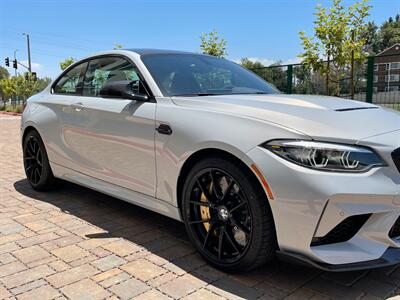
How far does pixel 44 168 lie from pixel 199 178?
267 centimetres

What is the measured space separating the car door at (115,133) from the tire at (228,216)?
1.54 feet

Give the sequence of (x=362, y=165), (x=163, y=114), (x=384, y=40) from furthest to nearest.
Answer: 1. (x=384, y=40)
2. (x=163, y=114)
3. (x=362, y=165)

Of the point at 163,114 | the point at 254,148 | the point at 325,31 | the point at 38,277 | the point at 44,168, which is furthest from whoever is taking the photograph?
the point at 325,31

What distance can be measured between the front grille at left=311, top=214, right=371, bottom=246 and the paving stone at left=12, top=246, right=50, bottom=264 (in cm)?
207

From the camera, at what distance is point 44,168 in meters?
4.77

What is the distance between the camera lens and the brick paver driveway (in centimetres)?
258

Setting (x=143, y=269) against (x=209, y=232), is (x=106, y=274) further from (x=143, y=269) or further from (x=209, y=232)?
(x=209, y=232)

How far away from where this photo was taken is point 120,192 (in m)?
3.59

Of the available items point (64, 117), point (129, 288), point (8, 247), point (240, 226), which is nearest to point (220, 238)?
point (240, 226)

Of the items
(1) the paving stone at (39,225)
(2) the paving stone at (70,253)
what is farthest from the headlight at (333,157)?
(1) the paving stone at (39,225)

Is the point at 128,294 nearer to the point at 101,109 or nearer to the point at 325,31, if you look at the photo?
the point at 101,109

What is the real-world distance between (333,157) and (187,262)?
1.38 meters

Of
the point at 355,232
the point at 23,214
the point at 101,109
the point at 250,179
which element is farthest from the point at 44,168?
the point at 355,232

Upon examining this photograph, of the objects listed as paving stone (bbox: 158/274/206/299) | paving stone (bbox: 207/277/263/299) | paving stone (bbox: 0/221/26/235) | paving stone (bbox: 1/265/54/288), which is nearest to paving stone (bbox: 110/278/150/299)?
paving stone (bbox: 158/274/206/299)
